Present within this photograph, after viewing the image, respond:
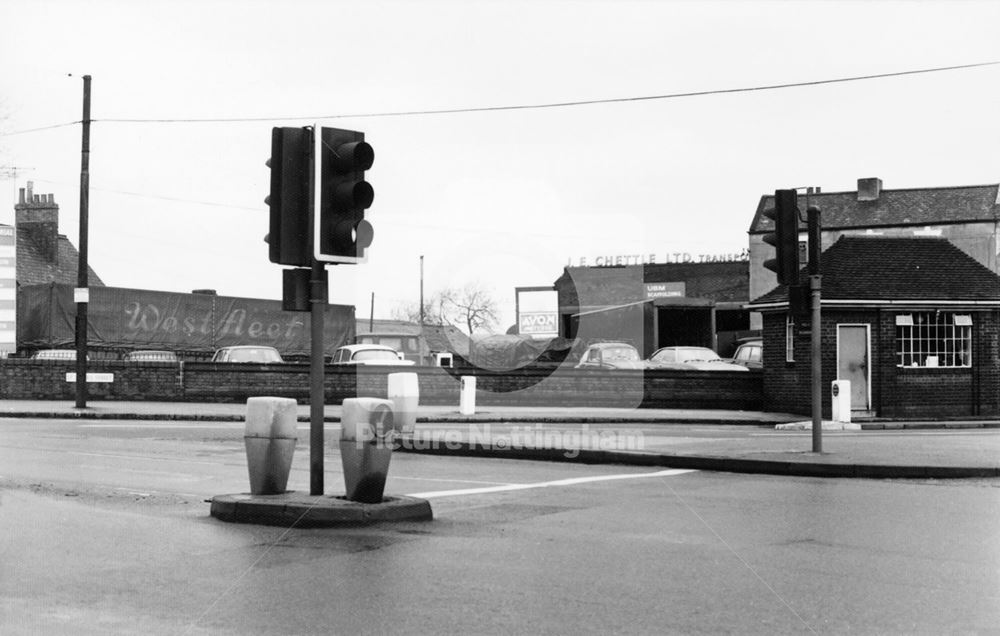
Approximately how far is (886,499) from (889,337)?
63.0ft

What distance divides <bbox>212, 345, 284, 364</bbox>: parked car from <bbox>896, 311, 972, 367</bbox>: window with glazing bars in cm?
1794

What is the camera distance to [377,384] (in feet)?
100

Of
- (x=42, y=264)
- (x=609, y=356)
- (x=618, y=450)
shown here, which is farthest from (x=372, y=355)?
(x=42, y=264)

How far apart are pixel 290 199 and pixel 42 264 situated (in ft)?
141

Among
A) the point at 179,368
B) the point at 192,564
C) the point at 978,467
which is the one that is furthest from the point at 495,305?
the point at 192,564

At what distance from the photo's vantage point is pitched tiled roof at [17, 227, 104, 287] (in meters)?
47.0

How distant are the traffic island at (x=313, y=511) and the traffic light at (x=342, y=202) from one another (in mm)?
2019

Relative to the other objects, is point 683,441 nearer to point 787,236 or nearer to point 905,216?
point 787,236

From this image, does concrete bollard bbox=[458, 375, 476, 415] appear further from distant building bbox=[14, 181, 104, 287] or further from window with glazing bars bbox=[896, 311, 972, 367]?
distant building bbox=[14, 181, 104, 287]

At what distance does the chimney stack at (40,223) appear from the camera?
48969mm

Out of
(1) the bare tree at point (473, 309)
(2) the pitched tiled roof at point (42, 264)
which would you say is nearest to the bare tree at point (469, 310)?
(1) the bare tree at point (473, 309)

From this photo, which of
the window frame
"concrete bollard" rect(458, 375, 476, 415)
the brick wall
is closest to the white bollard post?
the brick wall

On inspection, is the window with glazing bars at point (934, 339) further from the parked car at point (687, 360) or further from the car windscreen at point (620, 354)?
the car windscreen at point (620, 354)

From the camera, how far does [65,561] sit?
6.95m
